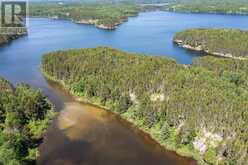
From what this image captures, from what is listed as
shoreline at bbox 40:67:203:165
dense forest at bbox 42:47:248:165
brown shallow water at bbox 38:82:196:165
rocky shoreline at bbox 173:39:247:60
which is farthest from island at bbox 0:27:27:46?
brown shallow water at bbox 38:82:196:165

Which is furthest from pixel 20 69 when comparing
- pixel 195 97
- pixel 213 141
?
pixel 213 141

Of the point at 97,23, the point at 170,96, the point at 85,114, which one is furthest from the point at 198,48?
the point at 85,114

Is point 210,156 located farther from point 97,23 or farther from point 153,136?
point 97,23

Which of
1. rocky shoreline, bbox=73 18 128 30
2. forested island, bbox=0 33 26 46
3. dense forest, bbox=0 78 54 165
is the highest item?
rocky shoreline, bbox=73 18 128 30

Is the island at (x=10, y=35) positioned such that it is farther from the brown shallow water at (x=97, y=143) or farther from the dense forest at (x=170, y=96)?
the brown shallow water at (x=97, y=143)

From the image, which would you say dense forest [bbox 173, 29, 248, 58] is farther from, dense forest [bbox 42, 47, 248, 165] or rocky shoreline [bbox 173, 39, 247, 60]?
dense forest [bbox 42, 47, 248, 165]

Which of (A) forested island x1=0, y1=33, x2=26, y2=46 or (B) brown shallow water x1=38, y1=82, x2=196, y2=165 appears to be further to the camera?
(A) forested island x1=0, y1=33, x2=26, y2=46

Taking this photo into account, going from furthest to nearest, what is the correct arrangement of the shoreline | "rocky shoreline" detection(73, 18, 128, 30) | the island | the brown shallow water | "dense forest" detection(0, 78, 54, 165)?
"rocky shoreline" detection(73, 18, 128, 30)
the island
the shoreline
the brown shallow water
"dense forest" detection(0, 78, 54, 165)
